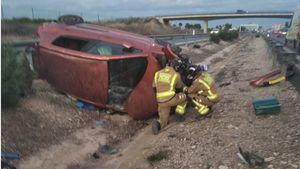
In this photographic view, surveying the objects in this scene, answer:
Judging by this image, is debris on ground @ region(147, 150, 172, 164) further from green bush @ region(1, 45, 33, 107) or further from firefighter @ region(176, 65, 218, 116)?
green bush @ region(1, 45, 33, 107)

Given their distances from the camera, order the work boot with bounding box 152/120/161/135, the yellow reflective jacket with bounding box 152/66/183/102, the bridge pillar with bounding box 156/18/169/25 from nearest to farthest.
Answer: the yellow reflective jacket with bounding box 152/66/183/102, the work boot with bounding box 152/120/161/135, the bridge pillar with bounding box 156/18/169/25

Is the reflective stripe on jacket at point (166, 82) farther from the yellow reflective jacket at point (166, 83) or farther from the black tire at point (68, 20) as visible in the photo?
the black tire at point (68, 20)

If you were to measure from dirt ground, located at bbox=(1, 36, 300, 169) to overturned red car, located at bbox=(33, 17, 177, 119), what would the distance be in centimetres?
41

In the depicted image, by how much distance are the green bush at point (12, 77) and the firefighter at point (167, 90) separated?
2.76 metres

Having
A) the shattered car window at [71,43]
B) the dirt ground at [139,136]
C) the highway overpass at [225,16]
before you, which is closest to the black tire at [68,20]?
the shattered car window at [71,43]

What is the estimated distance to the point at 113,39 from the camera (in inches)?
430

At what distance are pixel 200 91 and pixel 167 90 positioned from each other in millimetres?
913

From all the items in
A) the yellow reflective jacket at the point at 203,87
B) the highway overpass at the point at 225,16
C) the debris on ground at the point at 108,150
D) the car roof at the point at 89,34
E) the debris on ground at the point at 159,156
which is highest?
the car roof at the point at 89,34

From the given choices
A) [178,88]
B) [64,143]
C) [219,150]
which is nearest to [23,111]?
[64,143]

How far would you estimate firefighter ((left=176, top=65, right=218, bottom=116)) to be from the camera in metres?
10.5

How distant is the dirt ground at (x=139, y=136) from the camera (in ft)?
25.7

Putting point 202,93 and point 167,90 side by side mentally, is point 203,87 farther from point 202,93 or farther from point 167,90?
point 167,90

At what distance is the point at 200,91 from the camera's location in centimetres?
1059

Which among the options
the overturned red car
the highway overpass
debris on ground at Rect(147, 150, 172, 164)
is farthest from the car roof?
the highway overpass
